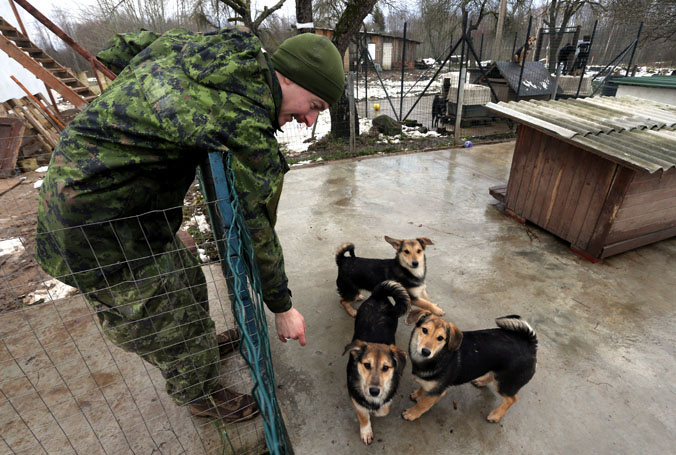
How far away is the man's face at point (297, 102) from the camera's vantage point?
1.56m

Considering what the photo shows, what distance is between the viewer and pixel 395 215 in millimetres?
4672

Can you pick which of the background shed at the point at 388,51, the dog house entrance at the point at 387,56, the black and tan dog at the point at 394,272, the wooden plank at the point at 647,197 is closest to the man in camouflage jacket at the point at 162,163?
the black and tan dog at the point at 394,272

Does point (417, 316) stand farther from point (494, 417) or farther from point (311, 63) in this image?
point (311, 63)

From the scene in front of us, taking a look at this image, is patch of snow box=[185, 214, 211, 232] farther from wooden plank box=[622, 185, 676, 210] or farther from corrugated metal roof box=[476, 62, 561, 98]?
corrugated metal roof box=[476, 62, 561, 98]

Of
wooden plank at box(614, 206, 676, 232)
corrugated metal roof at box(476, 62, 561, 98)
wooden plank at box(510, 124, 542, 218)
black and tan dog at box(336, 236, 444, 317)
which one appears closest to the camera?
black and tan dog at box(336, 236, 444, 317)

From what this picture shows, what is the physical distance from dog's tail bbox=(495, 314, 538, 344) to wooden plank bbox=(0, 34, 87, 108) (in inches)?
337

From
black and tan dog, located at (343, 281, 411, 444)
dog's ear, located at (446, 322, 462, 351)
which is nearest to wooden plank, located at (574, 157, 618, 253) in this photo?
dog's ear, located at (446, 322, 462, 351)

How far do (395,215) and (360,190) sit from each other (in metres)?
1.03

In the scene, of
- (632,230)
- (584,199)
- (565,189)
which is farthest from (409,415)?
(632,230)

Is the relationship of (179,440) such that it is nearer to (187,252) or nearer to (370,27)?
(187,252)

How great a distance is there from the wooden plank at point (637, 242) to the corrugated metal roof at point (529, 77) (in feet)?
20.4

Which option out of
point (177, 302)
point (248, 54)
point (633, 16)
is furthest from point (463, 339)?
point (633, 16)

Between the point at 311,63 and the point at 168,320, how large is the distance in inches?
56.4

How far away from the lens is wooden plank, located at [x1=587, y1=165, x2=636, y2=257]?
325 cm
